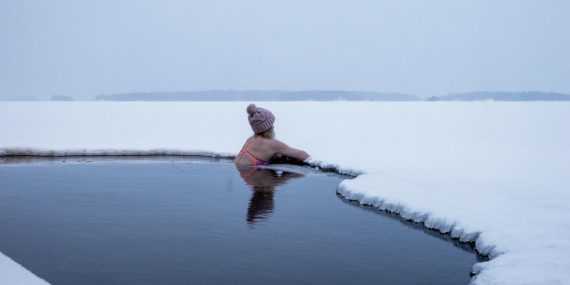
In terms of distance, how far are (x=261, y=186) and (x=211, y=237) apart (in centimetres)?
419

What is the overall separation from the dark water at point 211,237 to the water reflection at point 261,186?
0.11ft

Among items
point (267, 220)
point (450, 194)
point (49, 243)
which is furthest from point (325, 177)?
point (49, 243)

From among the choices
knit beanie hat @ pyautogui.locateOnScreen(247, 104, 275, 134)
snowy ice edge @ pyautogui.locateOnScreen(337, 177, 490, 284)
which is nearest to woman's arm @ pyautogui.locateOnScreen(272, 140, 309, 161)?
knit beanie hat @ pyautogui.locateOnScreen(247, 104, 275, 134)

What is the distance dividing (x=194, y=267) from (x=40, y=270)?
154 centimetres

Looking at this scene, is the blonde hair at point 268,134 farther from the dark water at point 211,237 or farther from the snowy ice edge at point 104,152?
the dark water at point 211,237

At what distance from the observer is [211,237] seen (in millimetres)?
7273

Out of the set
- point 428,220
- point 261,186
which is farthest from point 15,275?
point 261,186

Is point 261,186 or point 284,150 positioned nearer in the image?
point 261,186

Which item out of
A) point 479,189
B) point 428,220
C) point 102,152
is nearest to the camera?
point 428,220

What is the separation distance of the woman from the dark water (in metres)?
3.10

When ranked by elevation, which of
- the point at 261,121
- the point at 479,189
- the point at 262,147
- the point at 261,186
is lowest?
the point at 479,189

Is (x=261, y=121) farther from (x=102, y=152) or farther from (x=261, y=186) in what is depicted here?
(x=102, y=152)

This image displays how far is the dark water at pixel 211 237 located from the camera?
5898 millimetres

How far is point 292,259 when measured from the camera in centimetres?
638
